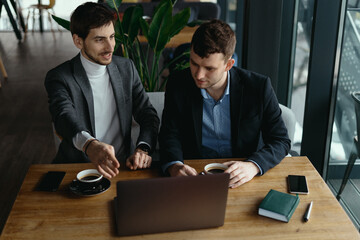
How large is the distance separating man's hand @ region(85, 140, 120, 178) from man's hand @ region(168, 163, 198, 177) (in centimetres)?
22

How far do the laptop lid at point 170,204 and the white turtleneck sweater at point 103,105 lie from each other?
0.94m

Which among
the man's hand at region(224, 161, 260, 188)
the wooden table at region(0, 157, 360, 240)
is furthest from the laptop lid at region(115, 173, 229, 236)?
the man's hand at region(224, 161, 260, 188)

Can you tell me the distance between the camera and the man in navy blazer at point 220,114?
5.68 feet

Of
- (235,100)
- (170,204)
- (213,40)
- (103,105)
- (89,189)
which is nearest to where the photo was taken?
(170,204)

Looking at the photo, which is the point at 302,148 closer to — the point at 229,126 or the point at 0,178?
the point at 229,126

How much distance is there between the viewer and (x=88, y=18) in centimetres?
195

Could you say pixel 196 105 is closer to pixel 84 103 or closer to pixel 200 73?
pixel 200 73

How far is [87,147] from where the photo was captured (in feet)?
5.59

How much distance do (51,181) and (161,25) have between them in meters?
1.37

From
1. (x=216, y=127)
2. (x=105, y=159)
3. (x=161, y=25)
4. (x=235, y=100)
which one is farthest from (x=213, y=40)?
(x=161, y=25)

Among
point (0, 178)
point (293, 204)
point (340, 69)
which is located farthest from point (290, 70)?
point (0, 178)

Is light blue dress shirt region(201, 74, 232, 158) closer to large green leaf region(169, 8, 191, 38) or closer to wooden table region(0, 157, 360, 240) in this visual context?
wooden table region(0, 157, 360, 240)

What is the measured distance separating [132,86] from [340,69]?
47.6 inches

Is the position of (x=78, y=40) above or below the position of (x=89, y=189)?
above
